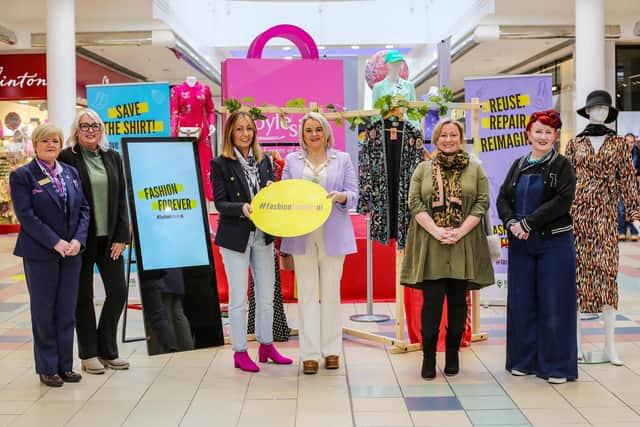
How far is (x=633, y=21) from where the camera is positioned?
13.0 metres

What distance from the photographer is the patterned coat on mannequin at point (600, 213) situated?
16.1ft

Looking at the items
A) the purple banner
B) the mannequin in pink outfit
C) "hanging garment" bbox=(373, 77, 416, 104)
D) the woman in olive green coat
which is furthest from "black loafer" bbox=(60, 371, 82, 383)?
"hanging garment" bbox=(373, 77, 416, 104)

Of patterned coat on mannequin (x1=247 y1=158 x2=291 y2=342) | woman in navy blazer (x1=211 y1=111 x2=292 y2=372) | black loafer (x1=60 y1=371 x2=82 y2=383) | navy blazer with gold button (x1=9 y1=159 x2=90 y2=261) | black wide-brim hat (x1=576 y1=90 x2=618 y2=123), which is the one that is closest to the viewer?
navy blazer with gold button (x1=9 y1=159 x2=90 y2=261)

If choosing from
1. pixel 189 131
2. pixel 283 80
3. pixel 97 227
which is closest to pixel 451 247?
pixel 97 227

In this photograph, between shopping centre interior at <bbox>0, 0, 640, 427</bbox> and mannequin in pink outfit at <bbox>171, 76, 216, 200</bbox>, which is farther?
mannequin in pink outfit at <bbox>171, 76, 216, 200</bbox>

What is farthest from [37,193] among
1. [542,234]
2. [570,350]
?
[570,350]

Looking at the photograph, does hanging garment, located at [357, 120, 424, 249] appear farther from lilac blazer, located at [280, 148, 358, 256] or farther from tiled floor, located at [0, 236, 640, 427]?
tiled floor, located at [0, 236, 640, 427]

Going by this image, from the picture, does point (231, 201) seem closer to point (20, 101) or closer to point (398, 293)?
point (398, 293)

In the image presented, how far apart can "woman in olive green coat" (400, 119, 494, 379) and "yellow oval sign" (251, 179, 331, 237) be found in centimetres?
56

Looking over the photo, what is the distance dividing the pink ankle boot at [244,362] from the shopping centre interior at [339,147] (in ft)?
0.21

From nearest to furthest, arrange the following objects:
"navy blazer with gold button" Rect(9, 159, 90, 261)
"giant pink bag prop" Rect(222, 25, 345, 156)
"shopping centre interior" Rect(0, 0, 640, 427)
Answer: "shopping centre interior" Rect(0, 0, 640, 427)
"navy blazer with gold button" Rect(9, 159, 90, 261)
"giant pink bag prop" Rect(222, 25, 345, 156)

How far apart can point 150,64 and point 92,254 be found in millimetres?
13110

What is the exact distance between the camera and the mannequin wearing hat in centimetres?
491

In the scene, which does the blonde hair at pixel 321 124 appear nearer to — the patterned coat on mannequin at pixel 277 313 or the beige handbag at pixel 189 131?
the patterned coat on mannequin at pixel 277 313
